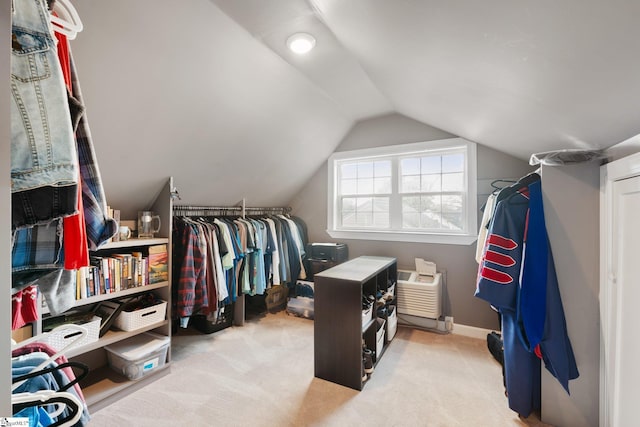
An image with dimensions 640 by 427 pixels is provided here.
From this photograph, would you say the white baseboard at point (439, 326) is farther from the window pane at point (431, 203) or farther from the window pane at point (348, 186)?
the window pane at point (348, 186)

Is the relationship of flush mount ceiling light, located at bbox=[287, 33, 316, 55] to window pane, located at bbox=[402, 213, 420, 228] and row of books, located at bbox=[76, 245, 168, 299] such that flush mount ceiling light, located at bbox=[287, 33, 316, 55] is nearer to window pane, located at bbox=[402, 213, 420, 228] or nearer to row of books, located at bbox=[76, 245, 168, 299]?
row of books, located at bbox=[76, 245, 168, 299]

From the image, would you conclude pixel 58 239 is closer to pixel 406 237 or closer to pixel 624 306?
pixel 624 306

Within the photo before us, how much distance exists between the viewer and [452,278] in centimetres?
306

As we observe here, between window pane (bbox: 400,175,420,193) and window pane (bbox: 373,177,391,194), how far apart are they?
0.57 ft

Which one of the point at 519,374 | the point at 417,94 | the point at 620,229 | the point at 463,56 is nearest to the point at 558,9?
the point at 463,56

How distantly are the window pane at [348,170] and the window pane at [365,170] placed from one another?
0.06m

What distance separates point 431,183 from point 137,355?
10.9 feet

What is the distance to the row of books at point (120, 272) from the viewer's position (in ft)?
6.14

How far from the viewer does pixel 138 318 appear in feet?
6.97

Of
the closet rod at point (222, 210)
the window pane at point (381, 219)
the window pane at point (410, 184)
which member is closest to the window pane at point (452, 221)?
the window pane at point (410, 184)

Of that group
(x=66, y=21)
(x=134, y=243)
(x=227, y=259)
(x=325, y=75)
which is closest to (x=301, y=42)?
(x=325, y=75)

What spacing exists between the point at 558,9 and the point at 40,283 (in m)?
1.63

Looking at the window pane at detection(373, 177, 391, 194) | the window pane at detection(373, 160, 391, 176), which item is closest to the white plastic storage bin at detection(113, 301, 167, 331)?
the window pane at detection(373, 177, 391, 194)

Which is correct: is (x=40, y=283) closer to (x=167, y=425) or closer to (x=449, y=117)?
(x=167, y=425)
